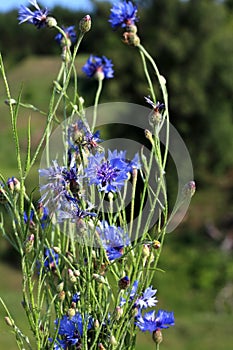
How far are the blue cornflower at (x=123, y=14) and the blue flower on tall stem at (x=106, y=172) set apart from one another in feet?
0.95

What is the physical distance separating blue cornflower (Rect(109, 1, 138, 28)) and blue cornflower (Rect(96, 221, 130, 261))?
346mm

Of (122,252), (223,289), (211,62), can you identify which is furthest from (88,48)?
(122,252)

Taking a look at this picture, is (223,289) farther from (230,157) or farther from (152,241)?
(152,241)

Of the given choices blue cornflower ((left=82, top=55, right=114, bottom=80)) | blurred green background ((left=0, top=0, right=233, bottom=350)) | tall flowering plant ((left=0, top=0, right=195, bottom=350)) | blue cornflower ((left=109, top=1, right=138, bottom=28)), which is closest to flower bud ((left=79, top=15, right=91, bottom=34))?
tall flowering plant ((left=0, top=0, right=195, bottom=350))

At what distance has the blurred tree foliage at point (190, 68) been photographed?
9.57 m

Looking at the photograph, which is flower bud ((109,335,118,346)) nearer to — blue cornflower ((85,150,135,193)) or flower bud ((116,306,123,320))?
flower bud ((116,306,123,320))

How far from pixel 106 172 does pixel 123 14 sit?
12.9 inches

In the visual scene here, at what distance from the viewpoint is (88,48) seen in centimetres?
1397

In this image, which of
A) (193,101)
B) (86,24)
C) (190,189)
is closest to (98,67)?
(86,24)

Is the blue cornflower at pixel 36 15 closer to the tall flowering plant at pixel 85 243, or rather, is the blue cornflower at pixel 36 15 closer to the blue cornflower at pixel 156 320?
the tall flowering plant at pixel 85 243

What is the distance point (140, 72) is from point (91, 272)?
27.7 ft

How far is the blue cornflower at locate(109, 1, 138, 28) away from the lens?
49.3 inches

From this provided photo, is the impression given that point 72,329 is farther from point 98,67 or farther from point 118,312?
point 98,67

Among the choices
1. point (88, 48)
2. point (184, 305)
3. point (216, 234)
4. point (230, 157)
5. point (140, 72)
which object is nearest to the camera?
point (184, 305)
